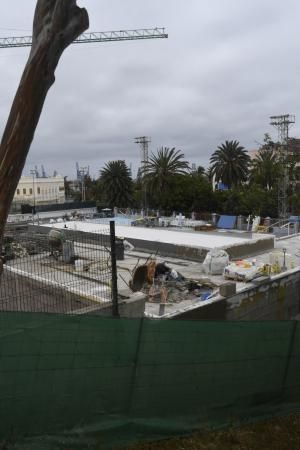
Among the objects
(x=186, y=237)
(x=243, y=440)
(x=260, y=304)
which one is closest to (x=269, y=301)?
(x=260, y=304)

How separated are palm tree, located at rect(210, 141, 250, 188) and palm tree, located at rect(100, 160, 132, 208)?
13.0 m

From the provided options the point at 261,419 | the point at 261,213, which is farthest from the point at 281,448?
the point at 261,213

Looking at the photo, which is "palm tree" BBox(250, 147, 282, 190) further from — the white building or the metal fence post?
the white building

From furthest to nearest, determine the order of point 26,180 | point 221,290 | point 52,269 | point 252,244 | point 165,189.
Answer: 1. point 26,180
2. point 165,189
3. point 252,244
4. point 52,269
5. point 221,290

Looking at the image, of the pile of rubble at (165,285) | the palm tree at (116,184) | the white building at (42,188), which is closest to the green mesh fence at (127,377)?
the pile of rubble at (165,285)

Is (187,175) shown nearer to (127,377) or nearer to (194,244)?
(194,244)

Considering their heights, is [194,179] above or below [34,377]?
above

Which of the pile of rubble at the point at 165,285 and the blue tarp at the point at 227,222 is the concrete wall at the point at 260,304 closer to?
the pile of rubble at the point at 165,285

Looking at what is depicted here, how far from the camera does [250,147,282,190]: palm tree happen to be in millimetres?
52875

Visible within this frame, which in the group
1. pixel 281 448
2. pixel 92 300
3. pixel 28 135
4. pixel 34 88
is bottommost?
pixel 281 448

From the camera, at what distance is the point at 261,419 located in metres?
5.29

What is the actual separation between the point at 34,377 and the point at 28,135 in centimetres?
234

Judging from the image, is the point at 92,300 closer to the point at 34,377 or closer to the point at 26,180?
the point at 34,377

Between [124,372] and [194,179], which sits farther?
[194,179]
